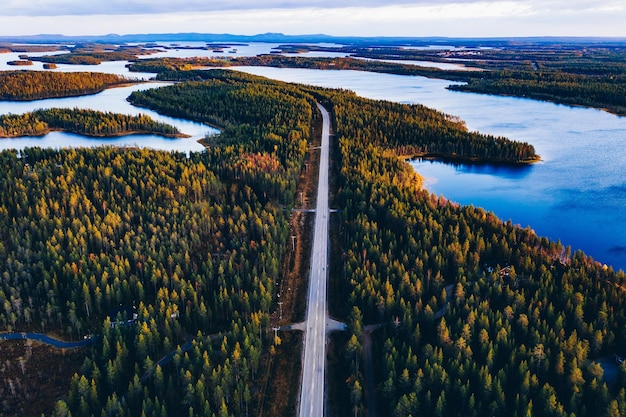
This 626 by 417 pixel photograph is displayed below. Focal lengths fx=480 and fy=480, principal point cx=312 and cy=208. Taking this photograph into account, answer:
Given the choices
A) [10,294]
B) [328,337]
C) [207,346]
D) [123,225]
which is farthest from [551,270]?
[10,294]

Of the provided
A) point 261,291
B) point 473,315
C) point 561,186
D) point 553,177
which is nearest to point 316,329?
point 261,291

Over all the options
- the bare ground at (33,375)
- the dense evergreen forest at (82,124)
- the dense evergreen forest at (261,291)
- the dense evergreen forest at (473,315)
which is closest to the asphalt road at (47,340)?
the bare ground at (33,375)

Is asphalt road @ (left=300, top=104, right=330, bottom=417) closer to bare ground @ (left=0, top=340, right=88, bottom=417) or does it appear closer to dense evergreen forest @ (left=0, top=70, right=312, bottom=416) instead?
dense evergreen forest @ (left=0, top=70, right=312, bottom=416)

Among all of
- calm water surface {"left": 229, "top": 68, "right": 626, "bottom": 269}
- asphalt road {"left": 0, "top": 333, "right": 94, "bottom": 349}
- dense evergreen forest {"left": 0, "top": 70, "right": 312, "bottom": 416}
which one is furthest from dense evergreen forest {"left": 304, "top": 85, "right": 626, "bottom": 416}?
asphalt road {"left": 0, "top": 333, "right": 94, "bottom": 349}

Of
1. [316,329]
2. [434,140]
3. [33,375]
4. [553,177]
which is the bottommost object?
[33,375]

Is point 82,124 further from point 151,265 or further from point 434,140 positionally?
point 434,140

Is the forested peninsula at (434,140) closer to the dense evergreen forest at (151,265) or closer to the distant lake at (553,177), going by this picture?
the distant lake at (553,177)
